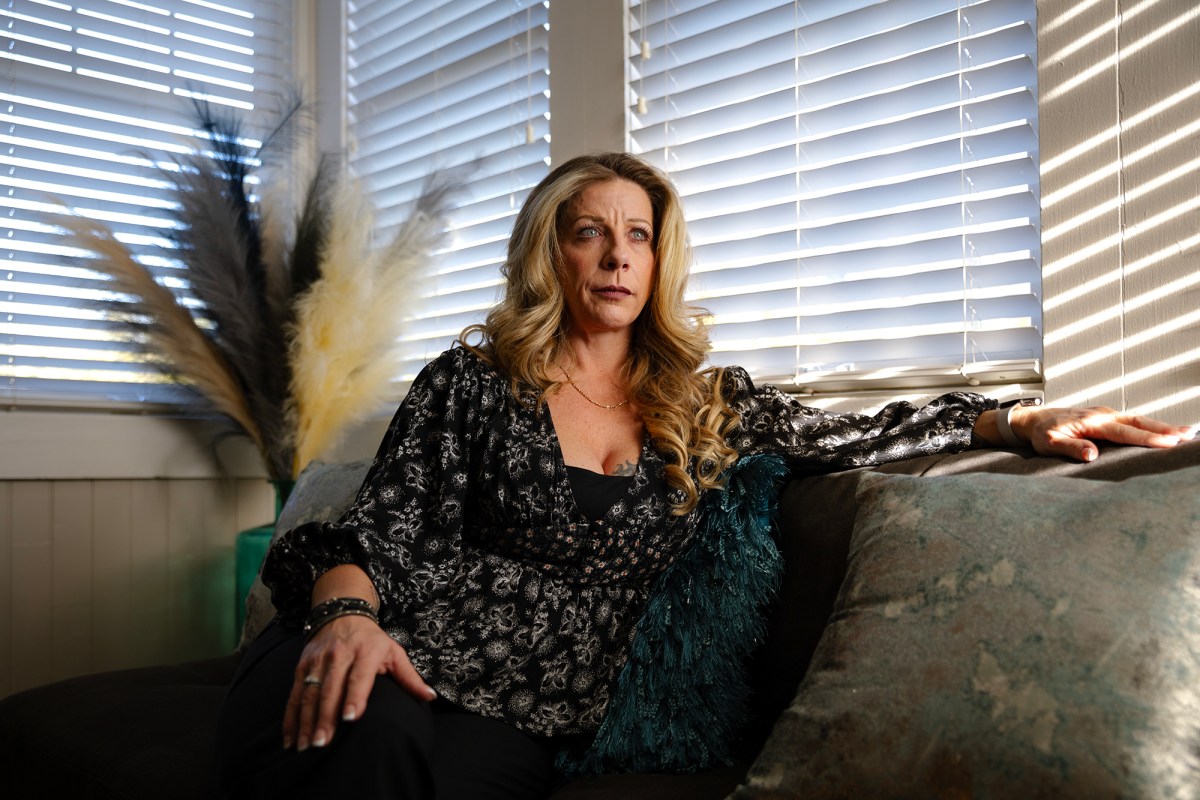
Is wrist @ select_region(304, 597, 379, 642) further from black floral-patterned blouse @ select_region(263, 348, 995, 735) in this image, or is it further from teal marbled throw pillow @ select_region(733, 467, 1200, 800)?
teal marbled throw pillow @ select_region(733, 467, 1200, 800)

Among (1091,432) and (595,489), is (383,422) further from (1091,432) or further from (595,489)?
(1091,432)

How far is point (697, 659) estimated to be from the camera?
59.5 inches

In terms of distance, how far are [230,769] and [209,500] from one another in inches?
72.2

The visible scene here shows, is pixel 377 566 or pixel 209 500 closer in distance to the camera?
pixel 377 566

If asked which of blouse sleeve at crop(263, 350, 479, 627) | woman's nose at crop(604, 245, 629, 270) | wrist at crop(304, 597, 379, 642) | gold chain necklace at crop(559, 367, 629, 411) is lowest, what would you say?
wrist at crop(304, 597, 379, 642)

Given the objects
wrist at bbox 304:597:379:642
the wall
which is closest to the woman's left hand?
the wall

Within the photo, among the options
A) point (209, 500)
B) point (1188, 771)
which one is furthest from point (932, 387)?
point (209, 500)

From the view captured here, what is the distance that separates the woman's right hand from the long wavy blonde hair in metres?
0.57

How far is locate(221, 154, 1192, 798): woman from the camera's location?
1264mm

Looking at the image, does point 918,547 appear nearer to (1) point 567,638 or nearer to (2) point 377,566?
(1) point 567,638

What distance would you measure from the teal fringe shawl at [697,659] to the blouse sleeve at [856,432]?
104mm

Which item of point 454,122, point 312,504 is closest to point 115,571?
point 312,504

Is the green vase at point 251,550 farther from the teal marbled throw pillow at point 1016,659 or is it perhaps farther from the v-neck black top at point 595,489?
the teal marbled throw pillow at point 1016,659

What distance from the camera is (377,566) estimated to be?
4.80ft
